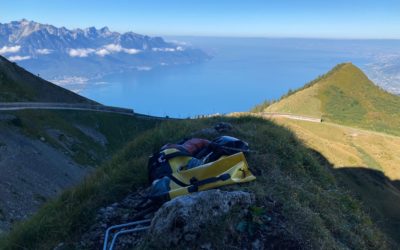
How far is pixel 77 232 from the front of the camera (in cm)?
606

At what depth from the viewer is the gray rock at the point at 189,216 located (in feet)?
15.9

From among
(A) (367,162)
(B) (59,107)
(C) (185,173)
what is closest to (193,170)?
(C) (185,173)

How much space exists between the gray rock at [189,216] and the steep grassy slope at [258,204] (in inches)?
8.3

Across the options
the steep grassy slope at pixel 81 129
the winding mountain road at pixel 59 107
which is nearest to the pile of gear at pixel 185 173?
the steep grassy slope at pixel 81 129

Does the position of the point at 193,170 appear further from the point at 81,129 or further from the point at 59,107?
the point at 59,107

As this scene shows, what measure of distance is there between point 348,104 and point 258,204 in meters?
81.0

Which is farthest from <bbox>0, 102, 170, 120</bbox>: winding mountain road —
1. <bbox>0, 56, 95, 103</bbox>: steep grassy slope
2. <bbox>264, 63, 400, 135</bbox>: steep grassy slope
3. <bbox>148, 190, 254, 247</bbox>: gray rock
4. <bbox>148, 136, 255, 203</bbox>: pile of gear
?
<bbox>264, 63, 400, 135</bbox>: steep grassy slope

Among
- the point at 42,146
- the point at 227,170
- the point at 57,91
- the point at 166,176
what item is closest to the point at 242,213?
the point at 227,170

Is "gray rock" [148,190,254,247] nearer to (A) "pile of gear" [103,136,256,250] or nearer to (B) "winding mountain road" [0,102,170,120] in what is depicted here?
(A) "pile of gear" [103,136,256,250]

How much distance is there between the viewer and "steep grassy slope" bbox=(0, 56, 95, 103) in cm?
4501

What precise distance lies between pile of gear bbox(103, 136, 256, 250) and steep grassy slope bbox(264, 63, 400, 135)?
63694 millimetres

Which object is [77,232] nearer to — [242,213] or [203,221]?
[203,221]

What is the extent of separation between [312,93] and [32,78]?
5945 cm

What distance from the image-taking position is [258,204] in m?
5.85
